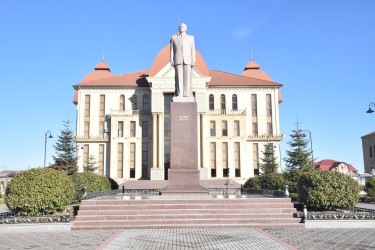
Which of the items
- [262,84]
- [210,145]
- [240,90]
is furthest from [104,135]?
[262,84]

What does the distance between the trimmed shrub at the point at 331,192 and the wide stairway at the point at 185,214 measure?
4.15ft

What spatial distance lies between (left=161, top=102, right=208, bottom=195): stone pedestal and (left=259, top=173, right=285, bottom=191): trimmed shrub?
498 inches

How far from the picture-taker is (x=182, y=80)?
63.8 feet

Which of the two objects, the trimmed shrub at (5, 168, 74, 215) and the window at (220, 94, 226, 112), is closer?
the trimmed shrub at (5, 168, 74, 215)

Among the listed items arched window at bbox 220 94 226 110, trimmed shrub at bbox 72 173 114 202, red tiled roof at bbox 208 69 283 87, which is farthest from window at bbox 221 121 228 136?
trimmed shrub at bbox 72 173 114 202

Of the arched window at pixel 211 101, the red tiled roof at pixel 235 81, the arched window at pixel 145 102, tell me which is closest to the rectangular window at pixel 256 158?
the arched window at pixel 211 101

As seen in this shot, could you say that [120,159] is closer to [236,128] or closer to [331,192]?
[236,128]

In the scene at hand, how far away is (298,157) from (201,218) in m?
25.0

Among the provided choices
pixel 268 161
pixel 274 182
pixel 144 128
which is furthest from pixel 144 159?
pixel 274 182

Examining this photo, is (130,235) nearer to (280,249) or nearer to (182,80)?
(280,249)

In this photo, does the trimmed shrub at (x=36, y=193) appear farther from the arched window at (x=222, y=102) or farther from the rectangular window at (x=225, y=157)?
the arched window at (x=222, y=102)

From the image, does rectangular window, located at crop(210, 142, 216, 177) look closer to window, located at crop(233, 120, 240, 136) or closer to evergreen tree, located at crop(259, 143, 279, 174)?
window, located at crop(233, 120, 240, 136)

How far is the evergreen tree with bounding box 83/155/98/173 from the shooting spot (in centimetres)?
4531

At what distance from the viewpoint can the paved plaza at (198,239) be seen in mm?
9680
